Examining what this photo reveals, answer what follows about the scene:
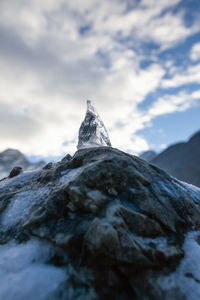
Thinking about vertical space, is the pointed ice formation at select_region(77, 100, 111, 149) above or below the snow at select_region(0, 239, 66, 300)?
above

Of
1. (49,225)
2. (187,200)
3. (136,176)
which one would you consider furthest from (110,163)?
(187,200)

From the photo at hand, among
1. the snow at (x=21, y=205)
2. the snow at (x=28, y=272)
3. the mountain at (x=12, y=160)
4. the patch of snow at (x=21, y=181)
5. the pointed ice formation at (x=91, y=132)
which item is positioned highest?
the mountain at (x=12, y=160)

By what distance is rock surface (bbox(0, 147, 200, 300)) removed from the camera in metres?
3.69

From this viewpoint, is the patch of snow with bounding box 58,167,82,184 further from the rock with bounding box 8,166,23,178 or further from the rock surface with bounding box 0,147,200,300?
the rock with bounding box 8,166,23,178

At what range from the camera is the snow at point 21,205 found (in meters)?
5.66

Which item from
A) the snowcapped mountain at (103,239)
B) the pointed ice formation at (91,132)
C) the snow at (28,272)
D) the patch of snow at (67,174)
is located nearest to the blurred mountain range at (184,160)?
the pointed ice formation at (91,132)

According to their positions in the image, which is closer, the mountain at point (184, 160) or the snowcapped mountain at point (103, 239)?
the snowcapped mountain at point (103, 239)

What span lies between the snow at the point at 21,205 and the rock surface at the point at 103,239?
0.04 meters

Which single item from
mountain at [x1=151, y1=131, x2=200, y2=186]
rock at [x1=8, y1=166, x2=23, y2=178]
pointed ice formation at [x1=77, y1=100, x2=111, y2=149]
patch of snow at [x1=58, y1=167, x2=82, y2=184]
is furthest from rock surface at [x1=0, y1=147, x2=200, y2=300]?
mountain at [x1=151, y1=131, x2=200, y2=186]

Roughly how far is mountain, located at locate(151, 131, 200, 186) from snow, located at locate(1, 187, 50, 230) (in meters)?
115

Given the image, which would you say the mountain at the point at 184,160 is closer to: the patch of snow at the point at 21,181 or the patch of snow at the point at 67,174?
the patch of snow at the point at 21,181

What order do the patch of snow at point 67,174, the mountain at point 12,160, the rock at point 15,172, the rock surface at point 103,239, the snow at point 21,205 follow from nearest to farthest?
the rock surface at point 103,239 < the snow at point 21,205 < the patch of snow at point 67,174 < the rock at point 15,172 < the mountain at point 12,160

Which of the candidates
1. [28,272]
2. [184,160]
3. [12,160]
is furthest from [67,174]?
[12,160]

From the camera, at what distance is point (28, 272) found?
4008mm
